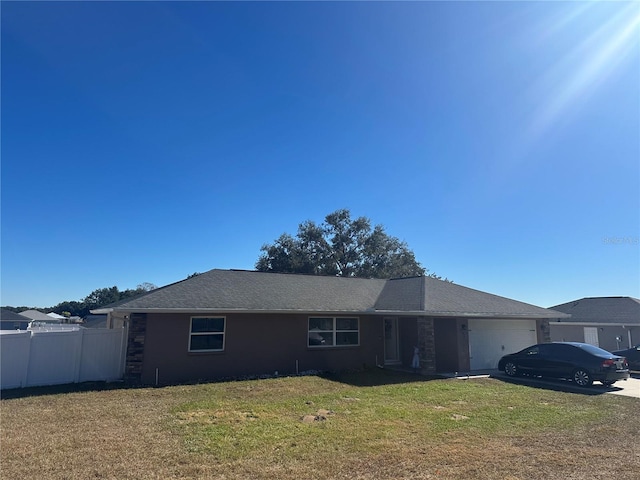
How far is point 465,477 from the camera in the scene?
5066 millimetres

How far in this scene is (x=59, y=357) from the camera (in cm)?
1202

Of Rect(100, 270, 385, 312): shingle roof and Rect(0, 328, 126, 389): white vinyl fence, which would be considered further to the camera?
Rect(100, 270, 385, 312): shingle roof

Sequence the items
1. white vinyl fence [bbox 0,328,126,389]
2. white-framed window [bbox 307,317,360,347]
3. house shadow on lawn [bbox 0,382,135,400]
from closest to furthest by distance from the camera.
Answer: house shadow on lawn [bbox 0,382,135,400], white vinyl fence [bbox 0,328,126,389], white-framed window [bbox 307,317,360,347]

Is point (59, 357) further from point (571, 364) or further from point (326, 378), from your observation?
point (571, 364)

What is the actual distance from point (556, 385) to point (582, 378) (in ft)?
2.87

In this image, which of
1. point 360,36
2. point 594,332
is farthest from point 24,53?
point 594,332

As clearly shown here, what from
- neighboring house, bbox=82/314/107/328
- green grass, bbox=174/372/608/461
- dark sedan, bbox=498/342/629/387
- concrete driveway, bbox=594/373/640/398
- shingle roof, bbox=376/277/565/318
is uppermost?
shingle roof, bbox=376/277/565/318

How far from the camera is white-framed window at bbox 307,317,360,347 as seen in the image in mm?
15797

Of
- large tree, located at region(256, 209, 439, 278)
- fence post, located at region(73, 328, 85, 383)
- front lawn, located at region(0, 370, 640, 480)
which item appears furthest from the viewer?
large tree, located at region(256, 209, 439, 278)

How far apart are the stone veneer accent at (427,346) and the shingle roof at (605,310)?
15.0 meters

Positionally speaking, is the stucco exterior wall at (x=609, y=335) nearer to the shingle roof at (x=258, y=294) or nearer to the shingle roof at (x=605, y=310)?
the shingle roof at (x=605, y=310)

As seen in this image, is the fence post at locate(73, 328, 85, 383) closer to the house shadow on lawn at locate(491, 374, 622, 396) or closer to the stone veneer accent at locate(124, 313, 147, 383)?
the stone veneer accent at locate(124, 313, 147, 383)

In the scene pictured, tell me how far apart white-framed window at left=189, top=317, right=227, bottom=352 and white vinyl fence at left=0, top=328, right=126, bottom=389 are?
2.24 m

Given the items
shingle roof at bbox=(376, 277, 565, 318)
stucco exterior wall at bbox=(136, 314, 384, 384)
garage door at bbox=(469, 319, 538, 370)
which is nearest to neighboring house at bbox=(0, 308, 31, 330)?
stucco exterior wall at bbox=(136, 314, 384, 384)
